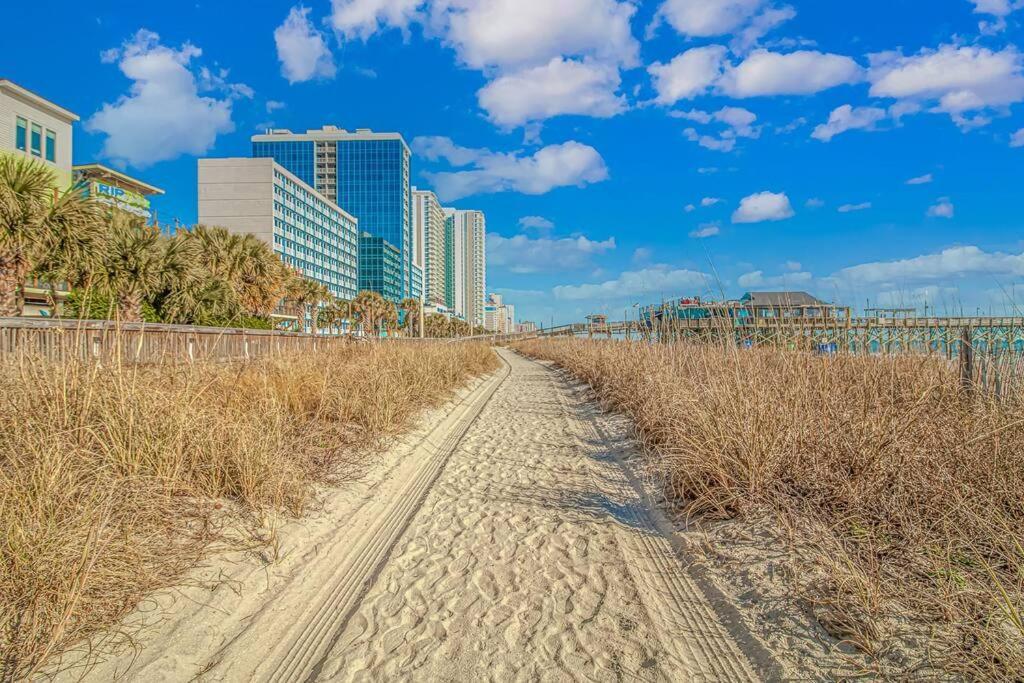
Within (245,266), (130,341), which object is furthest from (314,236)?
(130,341)

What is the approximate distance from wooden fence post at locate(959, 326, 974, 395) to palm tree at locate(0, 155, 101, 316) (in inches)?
719

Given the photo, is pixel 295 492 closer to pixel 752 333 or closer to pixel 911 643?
pixel 911 643

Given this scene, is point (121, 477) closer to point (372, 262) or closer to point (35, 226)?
point (35, 226)

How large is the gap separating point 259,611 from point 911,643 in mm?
3481

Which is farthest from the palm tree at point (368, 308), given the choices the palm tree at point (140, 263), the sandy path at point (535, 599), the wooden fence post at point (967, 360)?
the wooden fence post at point (967, 360)

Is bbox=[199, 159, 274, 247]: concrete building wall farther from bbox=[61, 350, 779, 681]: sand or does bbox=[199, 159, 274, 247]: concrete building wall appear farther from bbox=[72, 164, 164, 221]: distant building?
bbox=[61, 350, 779, 681]: sand

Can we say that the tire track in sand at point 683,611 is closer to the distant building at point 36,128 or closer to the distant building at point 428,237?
the distant building at point 36,128

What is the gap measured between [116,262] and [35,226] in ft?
16.8

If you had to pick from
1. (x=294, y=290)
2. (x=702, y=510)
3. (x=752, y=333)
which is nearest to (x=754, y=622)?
(x=702, y=510)

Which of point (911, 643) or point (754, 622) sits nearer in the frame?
point (911, 643)

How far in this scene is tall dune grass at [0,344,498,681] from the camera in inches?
101

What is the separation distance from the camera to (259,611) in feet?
9.92

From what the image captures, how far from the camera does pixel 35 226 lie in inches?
491

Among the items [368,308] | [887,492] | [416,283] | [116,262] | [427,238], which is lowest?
[887,492]
